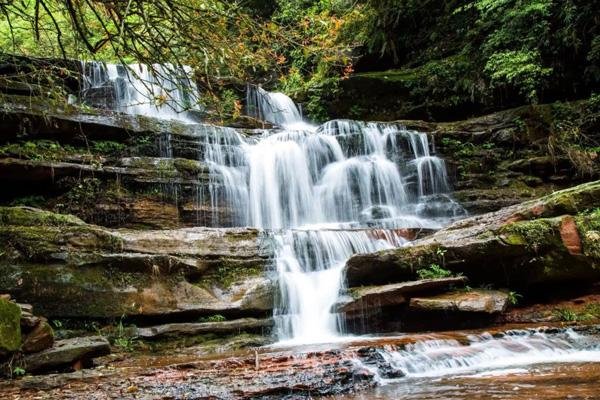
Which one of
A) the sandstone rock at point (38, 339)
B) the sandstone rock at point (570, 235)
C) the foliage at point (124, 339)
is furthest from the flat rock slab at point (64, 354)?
the sandstone rock at point (570, 235)

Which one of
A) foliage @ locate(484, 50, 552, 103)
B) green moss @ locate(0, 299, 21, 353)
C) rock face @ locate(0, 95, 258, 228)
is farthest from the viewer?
foliage @ locate(484, 50, 552, 103)

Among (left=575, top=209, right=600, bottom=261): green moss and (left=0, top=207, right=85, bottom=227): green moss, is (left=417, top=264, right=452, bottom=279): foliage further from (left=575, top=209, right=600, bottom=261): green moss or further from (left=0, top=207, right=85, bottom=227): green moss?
(left=0, top=207, right=85, bottom=227): green moss

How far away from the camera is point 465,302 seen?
5.89m

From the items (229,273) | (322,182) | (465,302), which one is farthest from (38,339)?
(322,182)

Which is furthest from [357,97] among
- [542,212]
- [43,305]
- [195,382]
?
[195,382]

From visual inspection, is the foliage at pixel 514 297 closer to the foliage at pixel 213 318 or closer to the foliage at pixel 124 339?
the foliage at pixel 213 318

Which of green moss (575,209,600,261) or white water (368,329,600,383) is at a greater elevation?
green moss (575,209,600,261)

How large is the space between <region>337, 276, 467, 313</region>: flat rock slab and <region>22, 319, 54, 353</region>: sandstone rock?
3.59 m

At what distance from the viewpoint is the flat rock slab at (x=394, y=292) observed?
621 cm

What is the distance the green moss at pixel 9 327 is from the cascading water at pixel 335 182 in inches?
190

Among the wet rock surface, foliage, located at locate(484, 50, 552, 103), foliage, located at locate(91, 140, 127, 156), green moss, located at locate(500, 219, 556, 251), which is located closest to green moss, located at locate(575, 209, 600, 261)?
green moss, located at locate(500, 219, 556, 251)

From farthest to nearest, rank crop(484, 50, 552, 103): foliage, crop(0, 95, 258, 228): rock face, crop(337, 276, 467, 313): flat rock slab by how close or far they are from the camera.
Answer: crop(484, 50, 552, 103): foliage
crop(0, 95, 258, 228): rock face
crop(337, 276, 467, 313): flat rock slab

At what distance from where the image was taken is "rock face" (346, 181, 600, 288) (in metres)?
6.41

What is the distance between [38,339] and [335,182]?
8.17 metres
